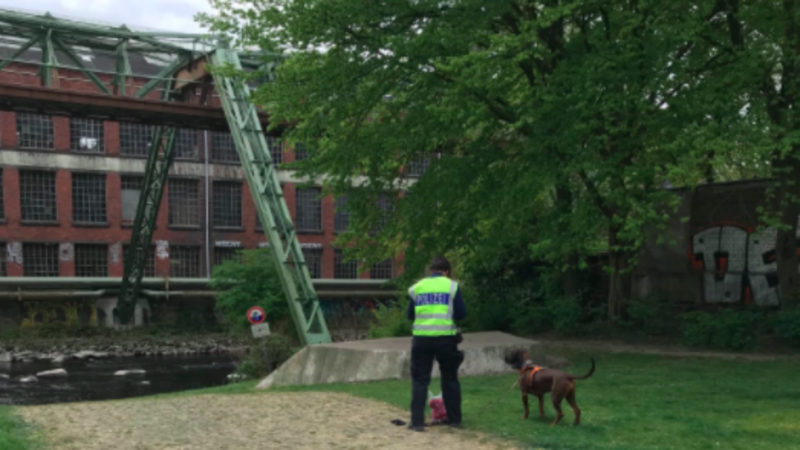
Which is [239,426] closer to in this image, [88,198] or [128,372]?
[128,372]

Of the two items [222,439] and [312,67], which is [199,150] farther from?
[222,439]

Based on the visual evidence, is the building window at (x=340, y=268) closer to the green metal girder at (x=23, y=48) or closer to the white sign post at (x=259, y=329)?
the green metal girder at (x=23, y=48)

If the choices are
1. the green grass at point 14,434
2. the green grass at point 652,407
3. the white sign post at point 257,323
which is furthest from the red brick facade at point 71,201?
the green grass at point 14,434

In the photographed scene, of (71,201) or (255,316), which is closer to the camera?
(255,316)

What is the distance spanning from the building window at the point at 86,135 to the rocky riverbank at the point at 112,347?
41.7 feet

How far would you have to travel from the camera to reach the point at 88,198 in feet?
161

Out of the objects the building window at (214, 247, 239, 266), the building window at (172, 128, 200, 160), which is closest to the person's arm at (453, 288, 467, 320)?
the building window at (214, 247, 239, 266)

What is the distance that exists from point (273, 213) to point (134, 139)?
25230 millimetres

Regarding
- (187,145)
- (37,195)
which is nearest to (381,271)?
(187,145)

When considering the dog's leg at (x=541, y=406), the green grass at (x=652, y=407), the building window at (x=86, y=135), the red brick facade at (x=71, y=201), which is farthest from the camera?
the building window at (x=86, y=135)

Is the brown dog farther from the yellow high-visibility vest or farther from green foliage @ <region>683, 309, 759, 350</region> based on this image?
green foliage @ <region>683, 309, 759, 350</region>

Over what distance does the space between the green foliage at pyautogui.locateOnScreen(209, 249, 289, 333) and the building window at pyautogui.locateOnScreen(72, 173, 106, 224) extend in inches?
529

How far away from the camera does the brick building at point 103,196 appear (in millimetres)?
47062

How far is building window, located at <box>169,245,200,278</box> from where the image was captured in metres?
51.5
